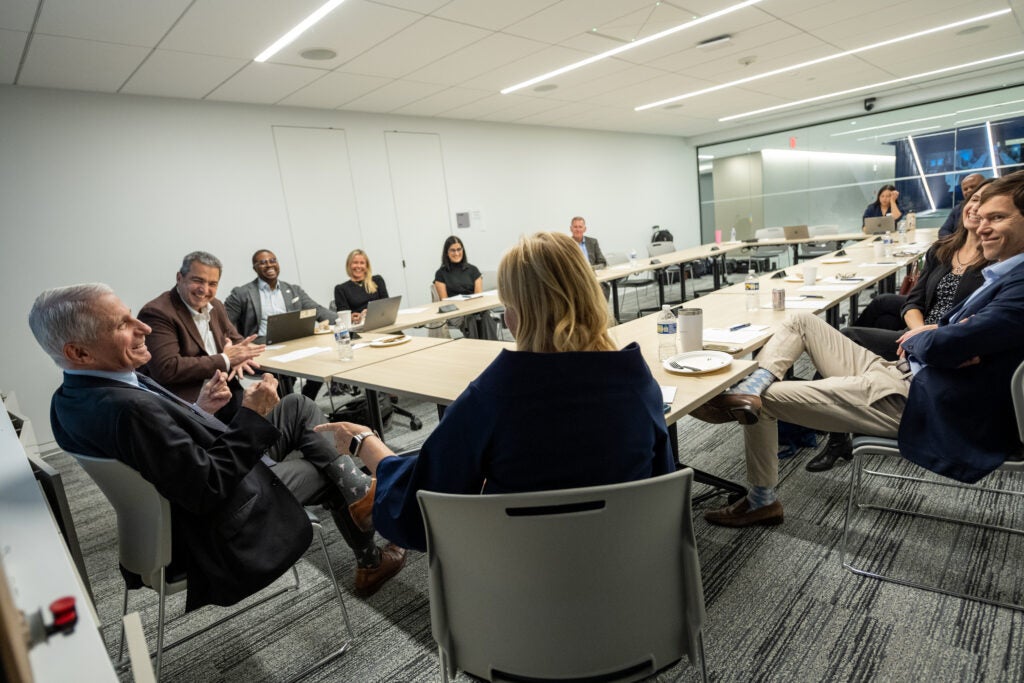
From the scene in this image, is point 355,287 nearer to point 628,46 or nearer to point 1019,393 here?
point 628,46

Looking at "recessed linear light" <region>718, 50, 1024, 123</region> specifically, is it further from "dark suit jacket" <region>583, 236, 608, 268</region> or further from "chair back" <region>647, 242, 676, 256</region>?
"dark suit jacket" <region>583, 236, 608, 268</region>

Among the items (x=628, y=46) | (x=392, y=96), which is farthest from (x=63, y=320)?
(x=392, y=96)

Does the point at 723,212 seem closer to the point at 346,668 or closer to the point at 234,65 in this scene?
the point at 234,65

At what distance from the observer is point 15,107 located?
4195mm

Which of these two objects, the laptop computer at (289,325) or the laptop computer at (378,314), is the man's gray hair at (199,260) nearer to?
the laptop computer at (289,325)

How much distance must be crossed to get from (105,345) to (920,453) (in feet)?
7.94

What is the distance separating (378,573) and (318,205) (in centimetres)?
476

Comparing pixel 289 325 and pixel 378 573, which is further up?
pixel 289 325

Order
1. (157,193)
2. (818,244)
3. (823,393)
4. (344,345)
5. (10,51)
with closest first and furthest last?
(823,393)
(344,345)
(10,51)
(157,193)
(818,244)

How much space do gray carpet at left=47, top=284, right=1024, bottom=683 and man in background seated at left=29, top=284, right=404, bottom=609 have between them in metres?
0.49

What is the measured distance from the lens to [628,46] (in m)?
4.83

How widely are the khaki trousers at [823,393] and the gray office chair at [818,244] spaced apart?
220 inches

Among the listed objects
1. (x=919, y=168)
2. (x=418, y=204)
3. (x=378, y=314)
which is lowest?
(x=378, y=314)

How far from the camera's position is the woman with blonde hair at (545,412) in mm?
1061
